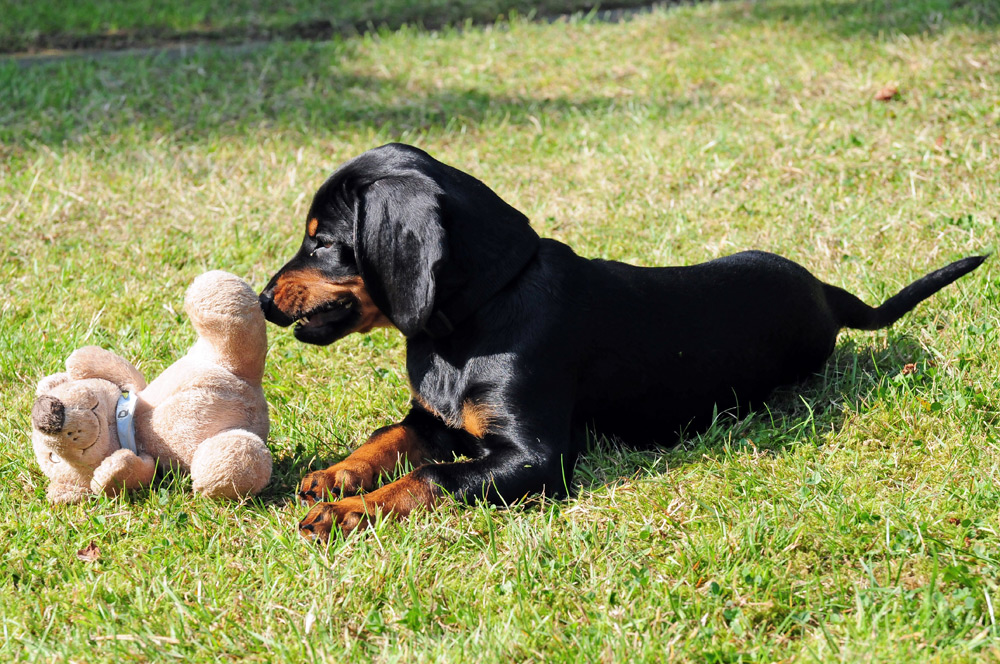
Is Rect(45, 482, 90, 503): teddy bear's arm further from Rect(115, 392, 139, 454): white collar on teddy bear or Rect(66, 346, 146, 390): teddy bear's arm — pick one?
Rect(66, 346, 146, 390): teddy bear's arm

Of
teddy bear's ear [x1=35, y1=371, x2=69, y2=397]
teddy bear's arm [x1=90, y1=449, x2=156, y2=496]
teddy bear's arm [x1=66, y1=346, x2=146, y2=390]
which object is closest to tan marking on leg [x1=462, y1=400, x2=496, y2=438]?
teddy bear's arm [x1=90, y1=449, x2=156, y2=496]

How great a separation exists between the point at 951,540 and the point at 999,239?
2.20 metres

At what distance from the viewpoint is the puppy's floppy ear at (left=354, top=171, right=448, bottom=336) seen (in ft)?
8.88

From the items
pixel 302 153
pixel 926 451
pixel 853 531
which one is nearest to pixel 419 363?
pixel 853 531

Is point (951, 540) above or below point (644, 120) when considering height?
below

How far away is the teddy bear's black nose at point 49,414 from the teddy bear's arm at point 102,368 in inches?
9.6

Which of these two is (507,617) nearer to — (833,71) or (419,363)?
(419,363)

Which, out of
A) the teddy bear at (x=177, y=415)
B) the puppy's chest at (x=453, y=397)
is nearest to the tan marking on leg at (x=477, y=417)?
the puppy's chest at (x=453, y=397)

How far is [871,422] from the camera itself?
3025 millimetres

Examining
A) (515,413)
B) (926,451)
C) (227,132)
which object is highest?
(227,132)

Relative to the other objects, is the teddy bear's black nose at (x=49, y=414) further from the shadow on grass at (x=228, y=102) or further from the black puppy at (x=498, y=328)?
the shadow on grass at (x=228, y=102)

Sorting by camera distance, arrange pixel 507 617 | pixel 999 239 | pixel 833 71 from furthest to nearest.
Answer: pixel 833 71 → pixel 999 239 → pixel 507 617

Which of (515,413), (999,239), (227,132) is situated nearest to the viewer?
(515,413)

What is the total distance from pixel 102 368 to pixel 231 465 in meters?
0.56
